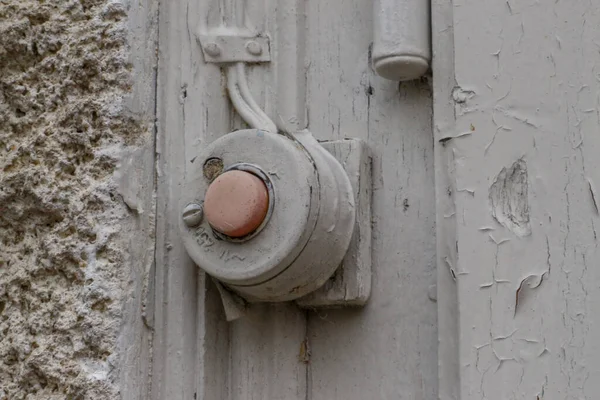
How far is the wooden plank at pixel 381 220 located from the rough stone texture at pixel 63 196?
197mm

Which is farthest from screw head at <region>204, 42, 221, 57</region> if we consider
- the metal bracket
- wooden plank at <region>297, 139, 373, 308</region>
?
wooden plank at <region>297, 139, 373, 308</region>

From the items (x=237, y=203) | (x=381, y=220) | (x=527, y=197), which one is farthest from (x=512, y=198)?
(x=237, y=203)

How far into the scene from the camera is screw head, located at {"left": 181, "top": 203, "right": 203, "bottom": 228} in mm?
871

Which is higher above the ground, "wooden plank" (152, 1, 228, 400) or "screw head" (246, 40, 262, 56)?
"screw head" (246, 40, 262, 56)

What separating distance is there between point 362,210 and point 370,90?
→ 13 cm

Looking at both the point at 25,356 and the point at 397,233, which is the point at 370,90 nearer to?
the point at 397,233

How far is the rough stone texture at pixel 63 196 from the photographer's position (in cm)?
87

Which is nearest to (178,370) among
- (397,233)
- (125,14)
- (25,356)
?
(25,356)

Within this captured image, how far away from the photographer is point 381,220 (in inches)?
36.2

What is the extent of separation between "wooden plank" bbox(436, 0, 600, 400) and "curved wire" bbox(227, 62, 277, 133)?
19 cm

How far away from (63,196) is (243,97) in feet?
0.67

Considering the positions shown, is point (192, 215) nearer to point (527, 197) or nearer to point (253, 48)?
point (253, 48)

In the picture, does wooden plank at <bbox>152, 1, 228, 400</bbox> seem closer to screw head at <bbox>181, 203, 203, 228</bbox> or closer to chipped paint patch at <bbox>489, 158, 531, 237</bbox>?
screw head at <bbox>181, 203, 203, 228</bbox>

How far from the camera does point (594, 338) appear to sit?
0.78 metres
